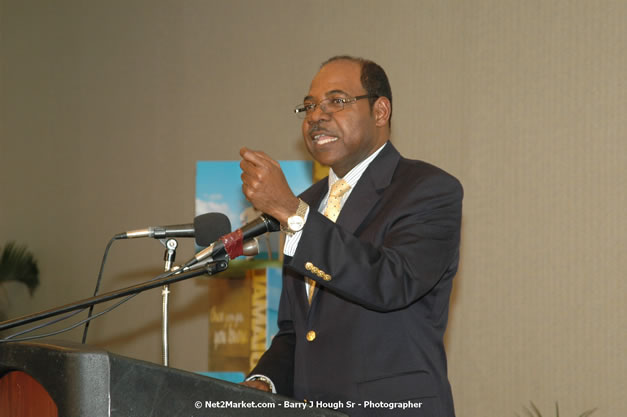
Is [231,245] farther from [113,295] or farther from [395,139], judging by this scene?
[395,139]

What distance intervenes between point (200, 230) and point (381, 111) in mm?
993

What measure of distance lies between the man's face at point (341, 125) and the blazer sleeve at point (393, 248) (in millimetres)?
298

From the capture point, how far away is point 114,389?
126cm

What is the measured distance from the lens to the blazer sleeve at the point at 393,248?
1.85 meters

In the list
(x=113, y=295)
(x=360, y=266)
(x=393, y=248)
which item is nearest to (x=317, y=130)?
(x=393, y=248)

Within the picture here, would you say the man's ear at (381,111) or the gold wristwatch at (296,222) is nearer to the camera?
the gold wristwatch at (296,222)

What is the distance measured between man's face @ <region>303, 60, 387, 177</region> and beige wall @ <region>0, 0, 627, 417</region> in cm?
182

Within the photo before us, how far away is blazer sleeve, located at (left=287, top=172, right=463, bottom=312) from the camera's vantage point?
1.85 meters

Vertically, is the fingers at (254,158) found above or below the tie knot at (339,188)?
above

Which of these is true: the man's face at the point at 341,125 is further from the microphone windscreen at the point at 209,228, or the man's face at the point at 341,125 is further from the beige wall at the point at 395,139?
the beige wall at the point at 395,139

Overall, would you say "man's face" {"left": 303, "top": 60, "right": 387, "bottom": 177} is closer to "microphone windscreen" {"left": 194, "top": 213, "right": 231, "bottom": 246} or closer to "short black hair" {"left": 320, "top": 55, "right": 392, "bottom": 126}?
"short black hair" {"left": 320, "top": 55, "right": 392, "bottom": 126}

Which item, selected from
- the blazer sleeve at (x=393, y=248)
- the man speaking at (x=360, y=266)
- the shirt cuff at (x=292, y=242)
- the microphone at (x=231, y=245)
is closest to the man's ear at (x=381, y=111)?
the man speaking at (x=360, y=266)

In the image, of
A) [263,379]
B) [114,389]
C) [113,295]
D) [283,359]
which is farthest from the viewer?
[283,359]

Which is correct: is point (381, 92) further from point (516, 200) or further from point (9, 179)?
point (9, 179)
